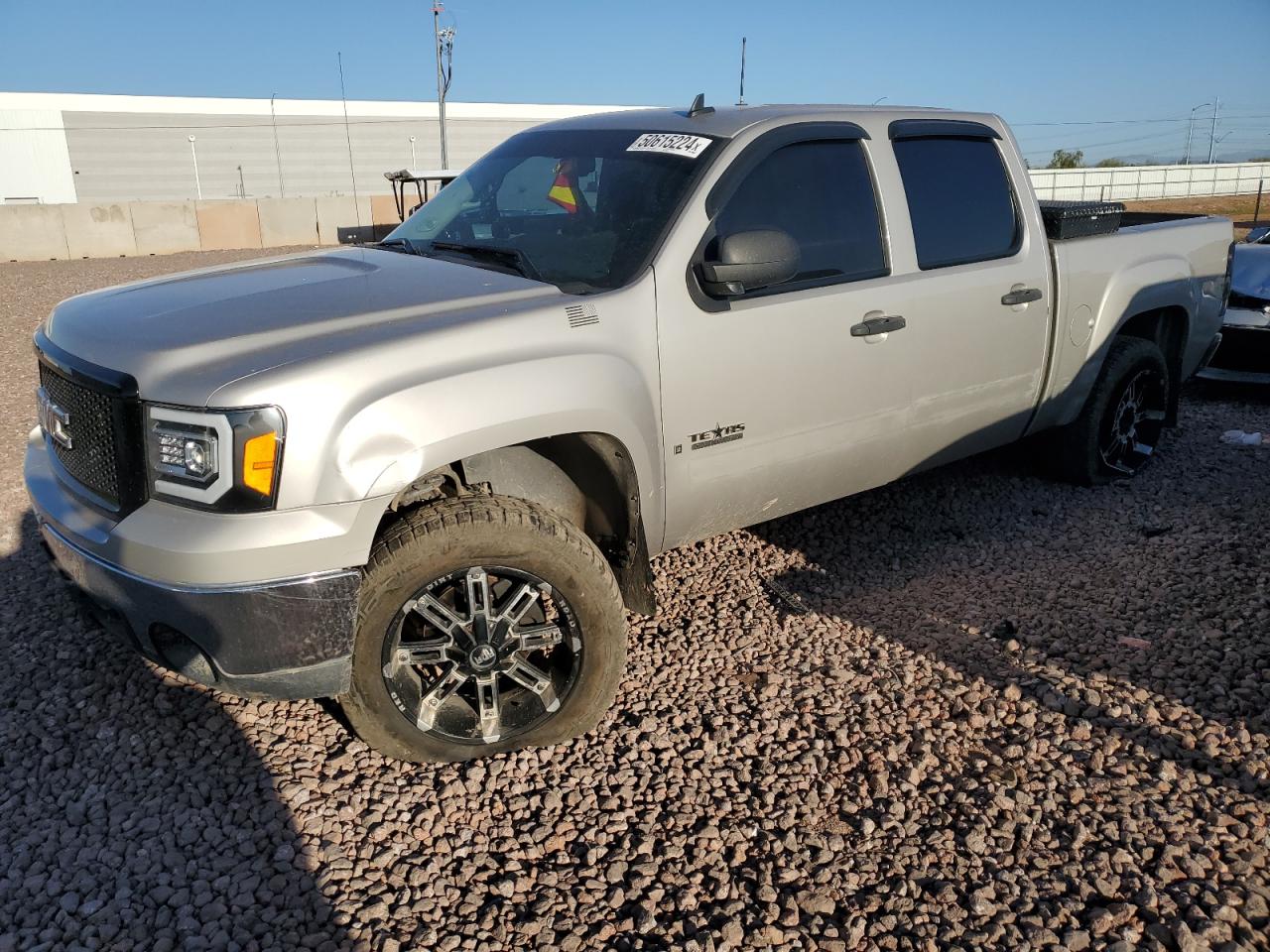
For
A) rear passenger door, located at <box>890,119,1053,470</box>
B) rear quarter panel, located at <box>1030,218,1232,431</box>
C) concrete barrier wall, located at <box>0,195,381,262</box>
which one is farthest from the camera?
concrete barrier wall, located at <box>0,195,381,262</box>

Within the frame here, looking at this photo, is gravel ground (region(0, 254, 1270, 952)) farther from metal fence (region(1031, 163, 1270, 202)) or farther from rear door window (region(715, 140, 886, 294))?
metal fence (region(1031, 163, 1270, 202))

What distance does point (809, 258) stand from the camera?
3.79m

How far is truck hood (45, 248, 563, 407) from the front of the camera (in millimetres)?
2635

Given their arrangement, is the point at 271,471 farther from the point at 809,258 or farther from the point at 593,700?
the point at 809,258

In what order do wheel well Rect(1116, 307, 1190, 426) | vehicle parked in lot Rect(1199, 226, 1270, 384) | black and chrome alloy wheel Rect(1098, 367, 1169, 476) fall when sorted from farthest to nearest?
vehicle parked in lot Rect(1199, 226, 1270, 384)
wheel well Rect(1116, 307, 1190, 426)
black and chrome alloy wheel Rect(1098, 367, 1169, 476)

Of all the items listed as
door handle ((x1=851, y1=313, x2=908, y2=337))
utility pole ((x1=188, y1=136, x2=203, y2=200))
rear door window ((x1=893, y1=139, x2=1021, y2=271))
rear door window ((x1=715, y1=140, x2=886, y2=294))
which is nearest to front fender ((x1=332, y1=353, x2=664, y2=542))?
rear door window ((x1=715, y1=140, x2=886, y2=294))

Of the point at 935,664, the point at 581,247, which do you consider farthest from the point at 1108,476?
the point at 581,247

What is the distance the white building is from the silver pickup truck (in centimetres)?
4663

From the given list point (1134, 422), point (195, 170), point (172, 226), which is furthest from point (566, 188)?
point (195, 170)

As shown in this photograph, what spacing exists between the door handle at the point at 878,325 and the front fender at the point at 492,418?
41.6 inches

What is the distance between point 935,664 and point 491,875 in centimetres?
195

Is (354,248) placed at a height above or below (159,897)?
above

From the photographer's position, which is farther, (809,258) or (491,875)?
(809,258)

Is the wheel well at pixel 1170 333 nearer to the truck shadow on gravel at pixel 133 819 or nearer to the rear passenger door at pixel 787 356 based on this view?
the rear passenger door at pixel 787 356
